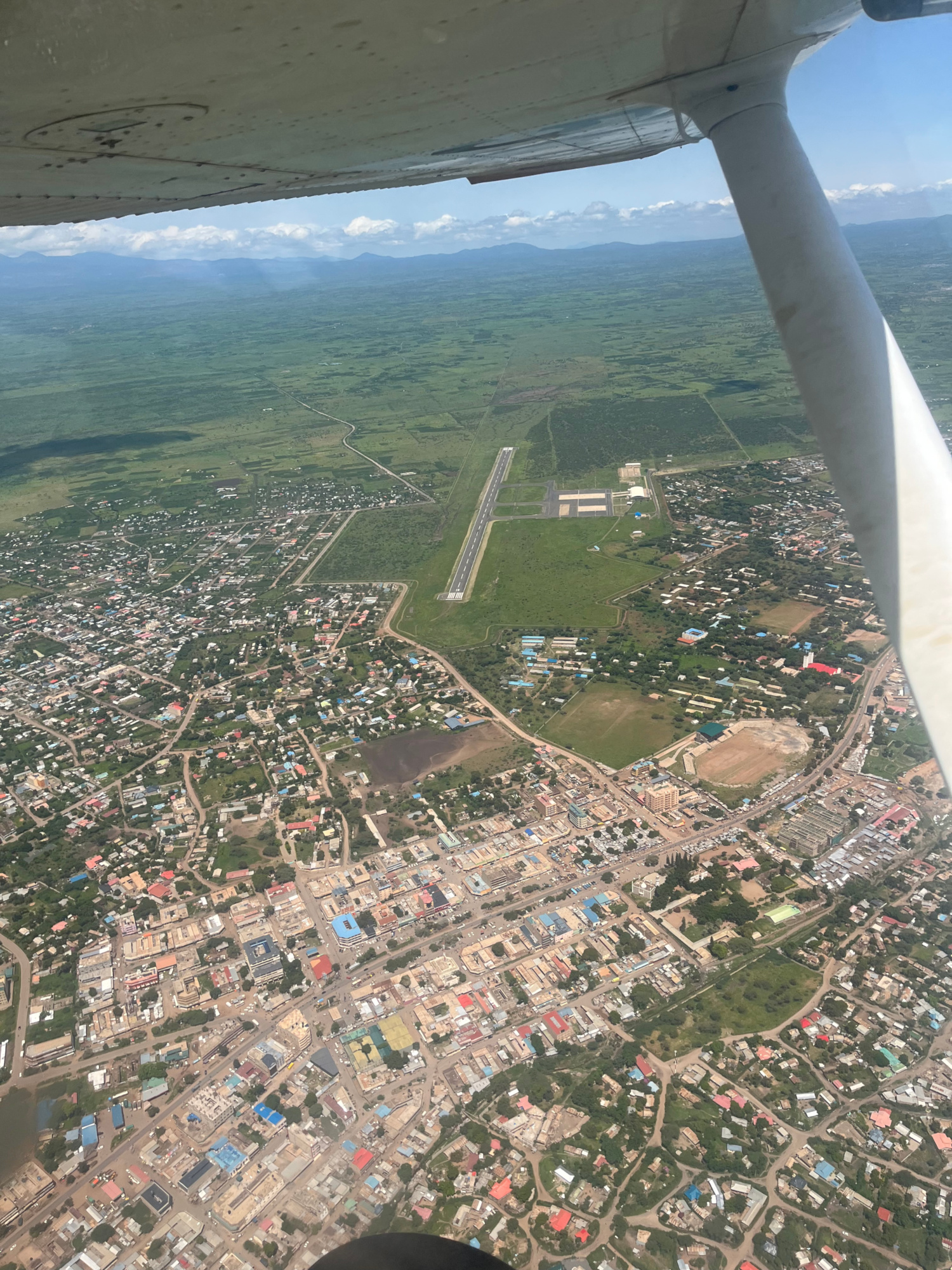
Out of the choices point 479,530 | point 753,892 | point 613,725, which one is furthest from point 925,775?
point 479,530

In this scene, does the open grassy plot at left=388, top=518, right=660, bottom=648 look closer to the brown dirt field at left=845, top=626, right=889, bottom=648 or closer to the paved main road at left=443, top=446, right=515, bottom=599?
the paved main road at left=443, top=446, right=515, bottom=599

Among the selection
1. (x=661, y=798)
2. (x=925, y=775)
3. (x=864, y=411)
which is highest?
(x=864, y=411)

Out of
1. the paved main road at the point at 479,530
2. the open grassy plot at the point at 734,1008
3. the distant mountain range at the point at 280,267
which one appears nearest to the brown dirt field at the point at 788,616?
the paved main road at the point at 479,530

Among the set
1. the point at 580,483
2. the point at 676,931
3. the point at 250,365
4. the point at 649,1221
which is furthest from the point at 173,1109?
the point at 250,365

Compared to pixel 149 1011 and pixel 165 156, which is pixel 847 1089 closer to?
pixel 149 1011

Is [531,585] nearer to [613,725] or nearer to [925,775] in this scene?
[613,725]
